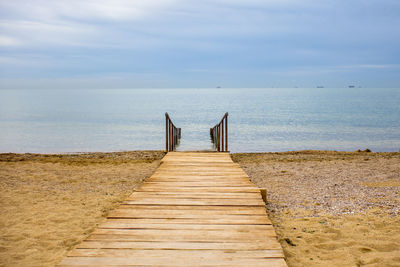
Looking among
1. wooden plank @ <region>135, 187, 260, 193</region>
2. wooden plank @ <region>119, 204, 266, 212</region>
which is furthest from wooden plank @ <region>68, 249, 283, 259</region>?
wooden plank @ <region>135, 187, 260, 193</region>

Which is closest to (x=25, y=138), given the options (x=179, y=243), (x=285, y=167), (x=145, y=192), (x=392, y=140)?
(x=285, y=167)

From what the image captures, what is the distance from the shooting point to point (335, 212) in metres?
5.14

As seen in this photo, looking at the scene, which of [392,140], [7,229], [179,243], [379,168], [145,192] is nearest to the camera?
[179,243]

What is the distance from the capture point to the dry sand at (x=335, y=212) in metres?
3.57

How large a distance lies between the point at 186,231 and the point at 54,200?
3933 mm

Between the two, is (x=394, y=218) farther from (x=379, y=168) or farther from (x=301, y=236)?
(x=379, y=168)

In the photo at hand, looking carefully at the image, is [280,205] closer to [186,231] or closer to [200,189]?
[200,189]

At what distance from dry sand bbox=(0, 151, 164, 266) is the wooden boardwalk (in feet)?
2.88

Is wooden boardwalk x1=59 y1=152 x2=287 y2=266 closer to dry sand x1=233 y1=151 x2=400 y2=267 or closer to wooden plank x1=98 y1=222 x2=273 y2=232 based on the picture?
wooden plank x1=98 y1=222 x2=273 y2=232

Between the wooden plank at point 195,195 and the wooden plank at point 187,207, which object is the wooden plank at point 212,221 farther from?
the wooden plank at point 195,195

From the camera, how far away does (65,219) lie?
5.11m

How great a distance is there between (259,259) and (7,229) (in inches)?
149

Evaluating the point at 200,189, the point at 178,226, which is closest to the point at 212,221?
the point at 178,226

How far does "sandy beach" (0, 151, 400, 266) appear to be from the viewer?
3.72 metres
